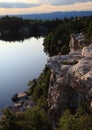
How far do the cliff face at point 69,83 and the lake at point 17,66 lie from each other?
1278 centimetres

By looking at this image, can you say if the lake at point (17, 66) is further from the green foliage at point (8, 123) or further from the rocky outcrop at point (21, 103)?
the green foliage at point (8, 123)

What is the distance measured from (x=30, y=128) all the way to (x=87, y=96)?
6.24m

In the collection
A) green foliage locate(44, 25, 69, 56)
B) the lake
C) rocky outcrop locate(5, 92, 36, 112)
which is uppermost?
green foliage locate(44, 25, 69, 56)

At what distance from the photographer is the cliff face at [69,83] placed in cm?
2941

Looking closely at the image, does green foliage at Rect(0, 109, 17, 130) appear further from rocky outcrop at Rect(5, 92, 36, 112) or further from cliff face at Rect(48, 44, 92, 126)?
rocky outcrop at Rect(5, 92, 36, 112)

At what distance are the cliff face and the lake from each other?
41.9ft

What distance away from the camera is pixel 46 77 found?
142 ft

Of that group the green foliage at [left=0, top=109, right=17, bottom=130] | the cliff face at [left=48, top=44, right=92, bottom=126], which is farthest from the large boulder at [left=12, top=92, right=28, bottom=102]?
the green foliage at [left=0, top=109, right=17, bottom=130]

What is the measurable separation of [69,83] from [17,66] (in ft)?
131

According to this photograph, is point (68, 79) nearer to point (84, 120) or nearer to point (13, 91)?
point (84, 120)

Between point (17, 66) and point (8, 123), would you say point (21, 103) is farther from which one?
point (17, 66)

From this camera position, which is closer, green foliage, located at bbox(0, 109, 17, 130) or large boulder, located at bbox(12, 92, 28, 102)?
green foliage, located at bbox(0, 109, 17, 130)

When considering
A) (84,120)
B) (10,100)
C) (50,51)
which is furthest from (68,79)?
(50,51)

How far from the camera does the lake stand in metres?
53.2
